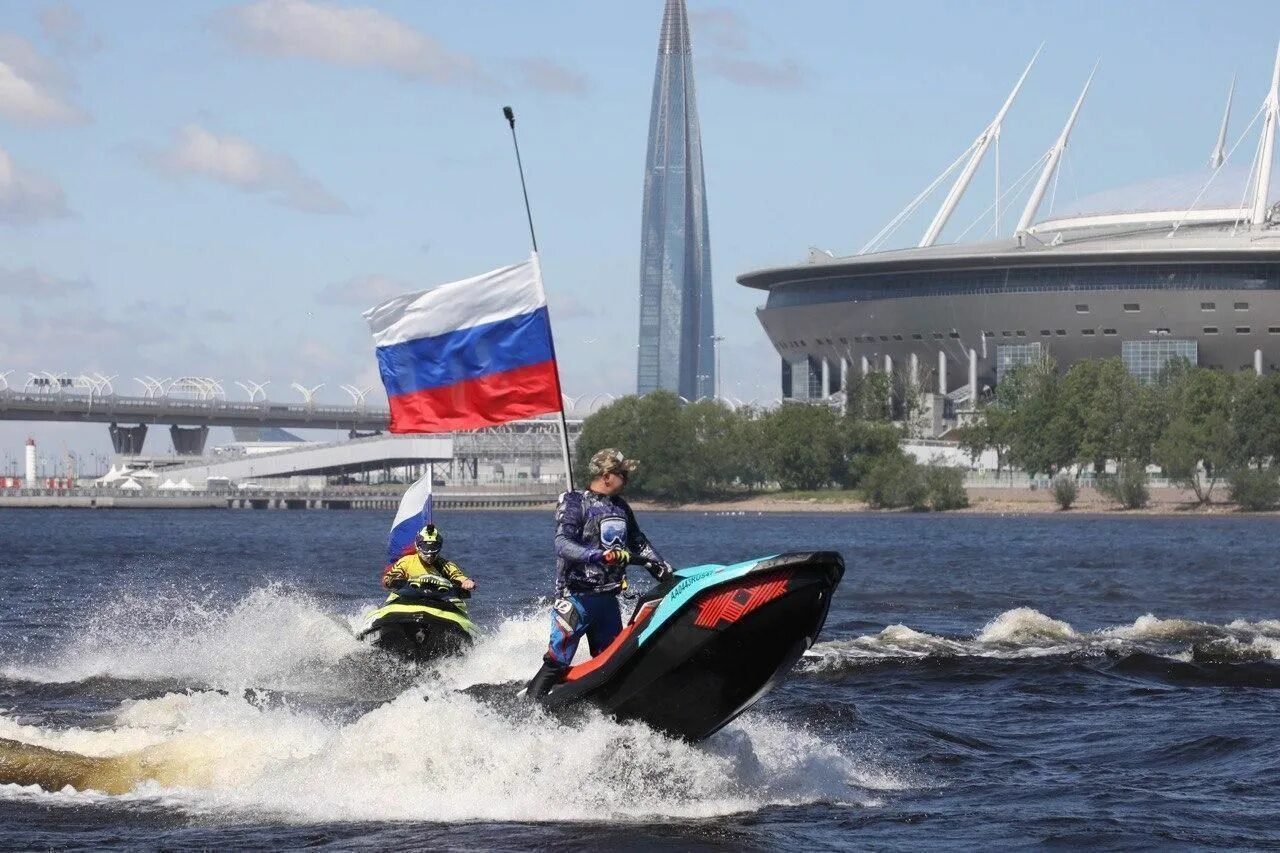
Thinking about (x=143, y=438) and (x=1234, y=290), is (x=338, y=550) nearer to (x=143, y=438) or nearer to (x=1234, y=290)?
(x=1234, y=290)

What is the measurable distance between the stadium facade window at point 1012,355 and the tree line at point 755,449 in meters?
14.4

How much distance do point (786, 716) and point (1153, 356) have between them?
136439 millimetres

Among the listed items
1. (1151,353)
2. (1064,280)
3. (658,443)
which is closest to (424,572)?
(658,443)

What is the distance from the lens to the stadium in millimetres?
145000

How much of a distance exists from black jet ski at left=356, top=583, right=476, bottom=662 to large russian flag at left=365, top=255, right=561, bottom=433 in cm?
379

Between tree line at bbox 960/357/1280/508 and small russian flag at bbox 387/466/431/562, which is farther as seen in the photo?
tree line at bbox 960/357/1280/508

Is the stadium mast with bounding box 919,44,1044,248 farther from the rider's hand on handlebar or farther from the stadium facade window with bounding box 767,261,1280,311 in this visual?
the rider's hand on handlebar

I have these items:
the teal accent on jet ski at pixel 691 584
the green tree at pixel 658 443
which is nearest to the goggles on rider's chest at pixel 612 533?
the teal accent on jet ski at pixel 691 584

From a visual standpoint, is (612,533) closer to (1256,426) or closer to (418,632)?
(418,632)

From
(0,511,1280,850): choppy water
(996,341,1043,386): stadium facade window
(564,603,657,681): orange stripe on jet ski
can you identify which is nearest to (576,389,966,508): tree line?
(996,341,1043,386): stadium facade window

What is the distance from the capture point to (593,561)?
12.8 m

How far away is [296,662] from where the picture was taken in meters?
21.6

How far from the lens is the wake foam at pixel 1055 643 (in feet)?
77.6

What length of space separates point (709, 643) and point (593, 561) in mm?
909
